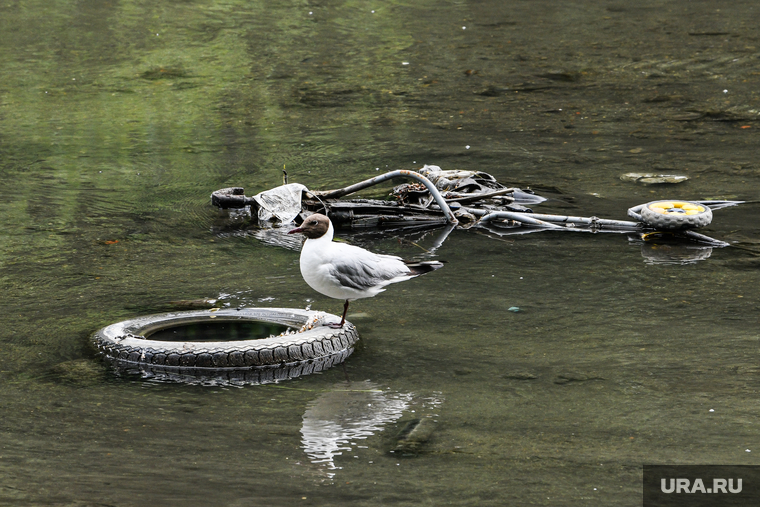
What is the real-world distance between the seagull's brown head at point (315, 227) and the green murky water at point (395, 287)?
2.57 ft

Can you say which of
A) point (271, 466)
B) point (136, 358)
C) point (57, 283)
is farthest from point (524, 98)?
point (271, 466)

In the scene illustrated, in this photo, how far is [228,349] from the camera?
531cm

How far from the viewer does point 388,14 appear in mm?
18438

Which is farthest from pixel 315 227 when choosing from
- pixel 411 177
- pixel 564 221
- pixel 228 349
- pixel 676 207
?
pixel 676 207

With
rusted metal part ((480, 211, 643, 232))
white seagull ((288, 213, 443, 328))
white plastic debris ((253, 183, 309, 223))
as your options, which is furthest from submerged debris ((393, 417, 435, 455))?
white plastic debris ((253, 183, 309, 223))

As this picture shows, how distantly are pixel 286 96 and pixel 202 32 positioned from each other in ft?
15.4

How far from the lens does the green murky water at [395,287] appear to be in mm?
4281

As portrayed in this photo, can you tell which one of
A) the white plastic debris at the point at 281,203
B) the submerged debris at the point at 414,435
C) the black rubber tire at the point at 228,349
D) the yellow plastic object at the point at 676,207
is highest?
the white plastic debris at the point at 281,203

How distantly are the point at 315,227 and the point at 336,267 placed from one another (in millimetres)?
288

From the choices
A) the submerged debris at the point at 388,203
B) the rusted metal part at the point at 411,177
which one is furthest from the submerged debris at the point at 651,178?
the rusted metal part at the point at 411,177

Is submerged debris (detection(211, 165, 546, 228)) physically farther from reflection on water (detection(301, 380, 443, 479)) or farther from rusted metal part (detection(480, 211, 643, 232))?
reflection on water (detection(301, 380, 443, 479))

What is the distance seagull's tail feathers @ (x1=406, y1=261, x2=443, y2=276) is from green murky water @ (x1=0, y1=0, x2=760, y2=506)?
43cm

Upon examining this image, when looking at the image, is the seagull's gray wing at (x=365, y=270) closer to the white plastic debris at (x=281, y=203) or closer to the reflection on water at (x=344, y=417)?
the reflection on water at (x=344, y=417)
